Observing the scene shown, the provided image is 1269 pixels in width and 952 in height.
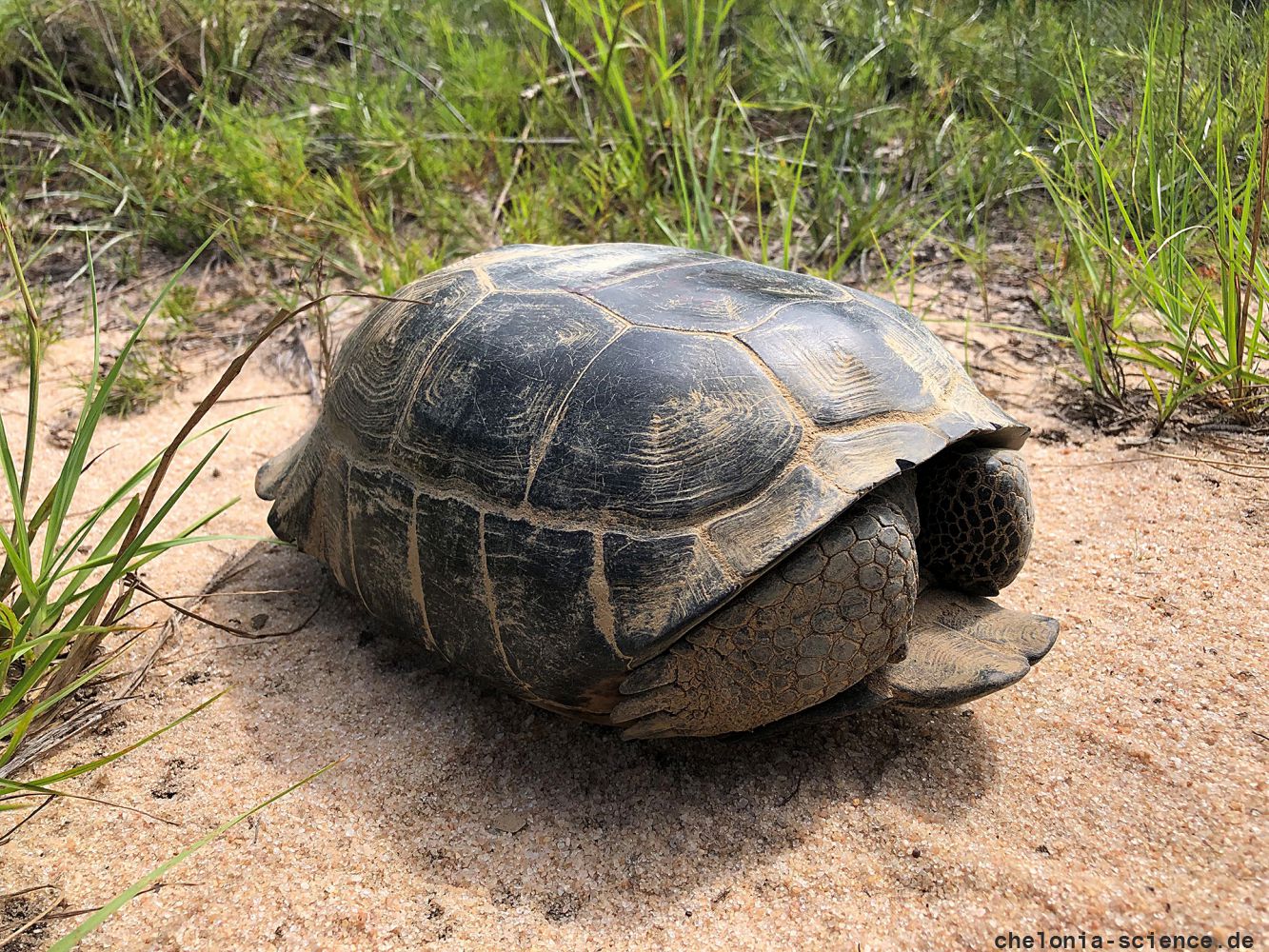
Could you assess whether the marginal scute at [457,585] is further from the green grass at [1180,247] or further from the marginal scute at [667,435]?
the green grass at [1180,247]

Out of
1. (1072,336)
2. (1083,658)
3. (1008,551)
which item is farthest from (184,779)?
(1072,336)

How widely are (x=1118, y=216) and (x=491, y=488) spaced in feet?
10.8

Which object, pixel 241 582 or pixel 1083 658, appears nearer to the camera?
pixel 1083 658

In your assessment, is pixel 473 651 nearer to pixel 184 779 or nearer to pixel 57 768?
pixel 184 779

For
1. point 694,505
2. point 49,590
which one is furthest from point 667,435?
point 49,590

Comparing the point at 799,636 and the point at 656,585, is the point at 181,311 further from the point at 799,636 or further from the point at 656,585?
the point at 799,636

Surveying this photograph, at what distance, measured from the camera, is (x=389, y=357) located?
2.26 m

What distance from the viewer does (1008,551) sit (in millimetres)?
2029

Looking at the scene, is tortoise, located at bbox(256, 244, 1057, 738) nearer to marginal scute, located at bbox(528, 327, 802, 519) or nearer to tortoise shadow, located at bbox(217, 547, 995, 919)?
marginal scute, located at bbox(528, 327, 802, 519)

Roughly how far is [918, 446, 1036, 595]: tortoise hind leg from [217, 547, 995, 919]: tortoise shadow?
338mm

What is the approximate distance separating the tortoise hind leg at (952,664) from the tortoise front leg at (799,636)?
0.06 meters

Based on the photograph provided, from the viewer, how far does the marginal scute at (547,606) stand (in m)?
1.76

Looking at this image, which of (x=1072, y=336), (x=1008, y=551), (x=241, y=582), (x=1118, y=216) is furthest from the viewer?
(x=1118, y=216)

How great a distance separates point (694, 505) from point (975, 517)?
714mm
